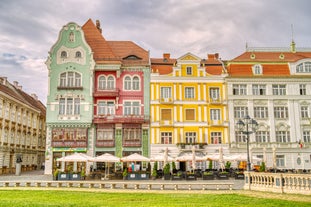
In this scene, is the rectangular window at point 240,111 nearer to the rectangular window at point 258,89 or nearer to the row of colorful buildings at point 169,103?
the row of colorful buildings at point 169,103

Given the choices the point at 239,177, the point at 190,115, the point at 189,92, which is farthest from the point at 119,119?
the point at 239,177

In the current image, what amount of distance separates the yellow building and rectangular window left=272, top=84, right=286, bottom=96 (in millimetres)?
6435

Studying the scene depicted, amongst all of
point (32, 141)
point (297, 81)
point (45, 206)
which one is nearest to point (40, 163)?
point (32, 141)

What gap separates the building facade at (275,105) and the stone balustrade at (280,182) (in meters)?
21.2

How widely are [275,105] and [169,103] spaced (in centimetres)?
1339

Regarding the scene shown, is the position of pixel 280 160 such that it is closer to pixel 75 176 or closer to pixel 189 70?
pixel 189 70

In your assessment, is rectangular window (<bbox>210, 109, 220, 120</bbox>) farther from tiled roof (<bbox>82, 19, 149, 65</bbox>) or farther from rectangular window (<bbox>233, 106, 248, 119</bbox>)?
tiled roof (<bbox>82, 19, 149, 65</bbox>)

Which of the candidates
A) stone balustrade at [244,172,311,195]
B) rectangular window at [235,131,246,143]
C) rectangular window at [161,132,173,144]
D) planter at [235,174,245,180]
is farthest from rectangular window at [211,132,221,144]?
stone balustrade at [244,172,311,195]

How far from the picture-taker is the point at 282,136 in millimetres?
44000

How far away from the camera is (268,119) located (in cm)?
4425

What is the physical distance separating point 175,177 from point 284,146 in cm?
1792

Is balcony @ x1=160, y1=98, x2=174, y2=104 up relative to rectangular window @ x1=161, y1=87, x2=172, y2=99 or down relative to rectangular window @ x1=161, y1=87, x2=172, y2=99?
down

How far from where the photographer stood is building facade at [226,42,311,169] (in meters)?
43.3

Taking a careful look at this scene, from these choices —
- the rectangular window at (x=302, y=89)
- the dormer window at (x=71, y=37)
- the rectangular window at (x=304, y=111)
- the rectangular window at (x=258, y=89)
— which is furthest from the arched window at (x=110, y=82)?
the rectangular window at (x=304, y=111)
